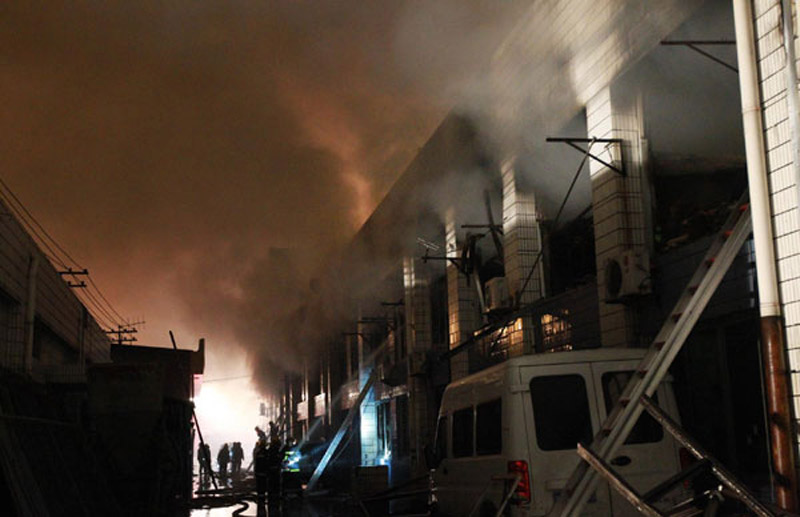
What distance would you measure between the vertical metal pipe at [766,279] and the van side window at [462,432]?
3.35 m

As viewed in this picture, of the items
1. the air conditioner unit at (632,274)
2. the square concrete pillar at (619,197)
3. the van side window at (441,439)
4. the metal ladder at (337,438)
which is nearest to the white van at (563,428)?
the van side window at (441,439)

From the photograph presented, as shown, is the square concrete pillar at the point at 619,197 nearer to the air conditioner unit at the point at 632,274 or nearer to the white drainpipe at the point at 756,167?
the air conditioner unit at the point at 632,274

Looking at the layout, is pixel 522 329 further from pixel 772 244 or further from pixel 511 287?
pixel 772 244

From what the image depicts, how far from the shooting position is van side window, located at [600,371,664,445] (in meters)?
6.81

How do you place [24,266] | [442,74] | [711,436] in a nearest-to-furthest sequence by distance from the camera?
1. [711,436]
2. [442,74]
3. [24,266]

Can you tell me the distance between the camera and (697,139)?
1016 cm

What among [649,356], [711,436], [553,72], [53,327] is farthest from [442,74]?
[53,327]

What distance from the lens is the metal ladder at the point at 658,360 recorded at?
583 cm

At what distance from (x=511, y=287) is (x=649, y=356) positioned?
7.63 meters

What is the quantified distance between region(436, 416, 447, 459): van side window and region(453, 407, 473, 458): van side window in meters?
0.36

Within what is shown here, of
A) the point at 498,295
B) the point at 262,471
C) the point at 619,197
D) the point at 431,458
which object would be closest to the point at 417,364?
the point at 262,471

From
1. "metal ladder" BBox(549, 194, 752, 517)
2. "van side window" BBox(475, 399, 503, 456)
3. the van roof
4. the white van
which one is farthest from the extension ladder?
"van side window" BBox(475, 399, 503, 456)

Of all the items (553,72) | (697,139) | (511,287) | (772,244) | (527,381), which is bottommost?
(527,381)

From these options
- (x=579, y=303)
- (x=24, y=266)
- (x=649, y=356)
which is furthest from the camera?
(x=24, y=266)
